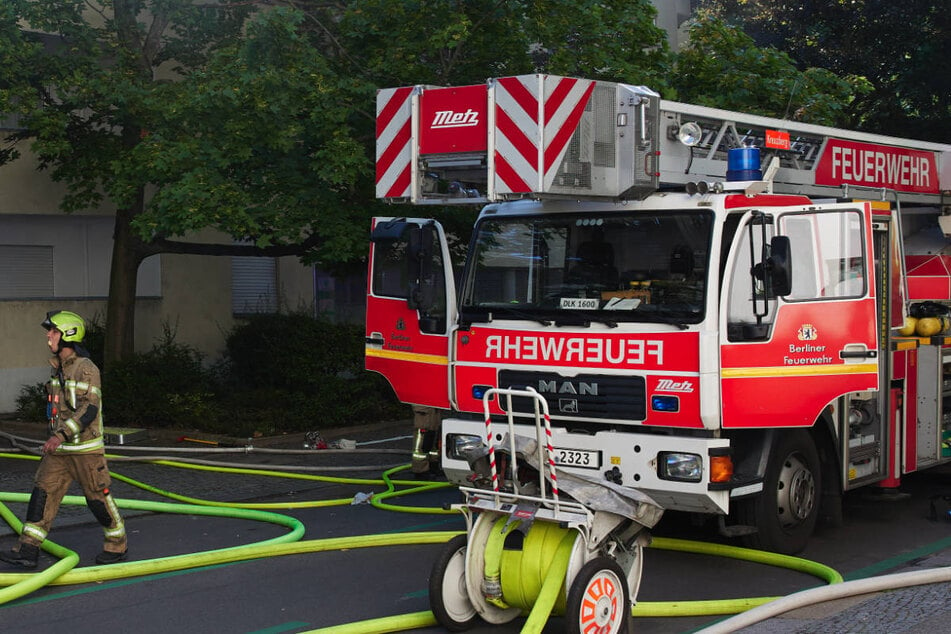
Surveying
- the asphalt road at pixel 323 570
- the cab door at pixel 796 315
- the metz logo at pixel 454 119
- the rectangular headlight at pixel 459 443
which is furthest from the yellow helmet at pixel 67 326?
the cab door at pixel 796 315

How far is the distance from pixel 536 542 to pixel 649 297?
2245 millimetres

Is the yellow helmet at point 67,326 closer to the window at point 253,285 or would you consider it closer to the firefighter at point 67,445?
the firefighter at point 67,445

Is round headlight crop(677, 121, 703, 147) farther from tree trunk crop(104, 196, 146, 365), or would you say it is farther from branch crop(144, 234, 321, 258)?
tree trunk crop(104, 196, 146, 365)

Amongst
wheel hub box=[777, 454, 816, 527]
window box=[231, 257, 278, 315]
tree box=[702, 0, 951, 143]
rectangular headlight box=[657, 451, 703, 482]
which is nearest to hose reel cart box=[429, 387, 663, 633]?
rectangular headlight box=[657, 451, 703, 482]

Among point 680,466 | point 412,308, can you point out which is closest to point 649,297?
point 680,466

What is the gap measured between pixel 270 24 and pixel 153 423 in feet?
17.6

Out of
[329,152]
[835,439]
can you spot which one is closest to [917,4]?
[329,152]

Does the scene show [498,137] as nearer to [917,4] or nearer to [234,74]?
[234,74]

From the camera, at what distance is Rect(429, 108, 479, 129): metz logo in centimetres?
770

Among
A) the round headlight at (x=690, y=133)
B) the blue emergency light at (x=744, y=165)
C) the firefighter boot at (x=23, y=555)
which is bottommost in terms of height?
the firefighter boot at (x=23, y=555)

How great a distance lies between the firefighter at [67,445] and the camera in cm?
750

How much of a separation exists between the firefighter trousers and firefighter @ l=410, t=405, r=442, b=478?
251 cm

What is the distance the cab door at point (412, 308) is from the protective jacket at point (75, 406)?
7.27 ft

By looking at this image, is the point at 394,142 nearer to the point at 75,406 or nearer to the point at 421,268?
the point at 421,268
